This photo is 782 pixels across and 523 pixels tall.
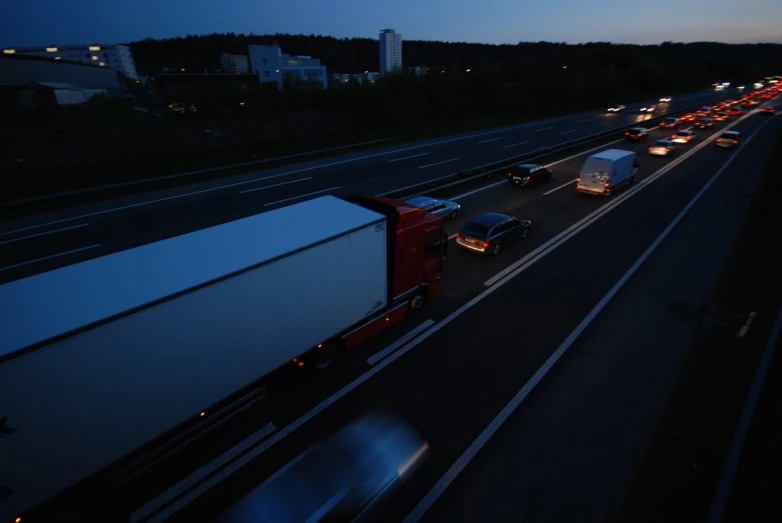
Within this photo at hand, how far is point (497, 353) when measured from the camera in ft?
31.7

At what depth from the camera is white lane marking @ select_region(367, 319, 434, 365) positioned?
946 cm

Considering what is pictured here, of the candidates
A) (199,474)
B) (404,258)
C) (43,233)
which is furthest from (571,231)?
(43,233)

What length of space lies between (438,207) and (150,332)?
554 inches

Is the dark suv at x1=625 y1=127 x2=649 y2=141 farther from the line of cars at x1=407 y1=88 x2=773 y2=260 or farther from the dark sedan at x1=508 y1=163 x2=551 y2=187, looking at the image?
the dark sedan at x1=508 y1=163 x2=551 y2=187

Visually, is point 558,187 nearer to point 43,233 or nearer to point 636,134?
point 636,134

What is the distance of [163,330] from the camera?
5531 millimetres

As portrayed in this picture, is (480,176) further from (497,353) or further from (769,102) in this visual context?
(769,102)

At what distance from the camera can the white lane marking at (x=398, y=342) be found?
9.46m

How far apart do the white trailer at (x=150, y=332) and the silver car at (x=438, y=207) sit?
9575mm

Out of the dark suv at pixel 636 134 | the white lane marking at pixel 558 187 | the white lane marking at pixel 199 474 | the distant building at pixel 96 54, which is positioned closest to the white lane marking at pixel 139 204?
the white lane marking at pixel 558 187

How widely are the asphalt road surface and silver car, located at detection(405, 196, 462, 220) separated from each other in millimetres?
629

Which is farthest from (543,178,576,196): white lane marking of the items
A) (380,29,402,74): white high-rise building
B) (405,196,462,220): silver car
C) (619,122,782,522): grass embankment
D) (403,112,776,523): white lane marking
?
(380,29,402,74): white high-rise building

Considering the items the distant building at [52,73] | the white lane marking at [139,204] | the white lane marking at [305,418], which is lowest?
the white lane marking at [139,204]

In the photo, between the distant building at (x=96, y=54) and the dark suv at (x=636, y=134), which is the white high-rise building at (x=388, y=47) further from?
the dark suv at (x=636, y=134)
